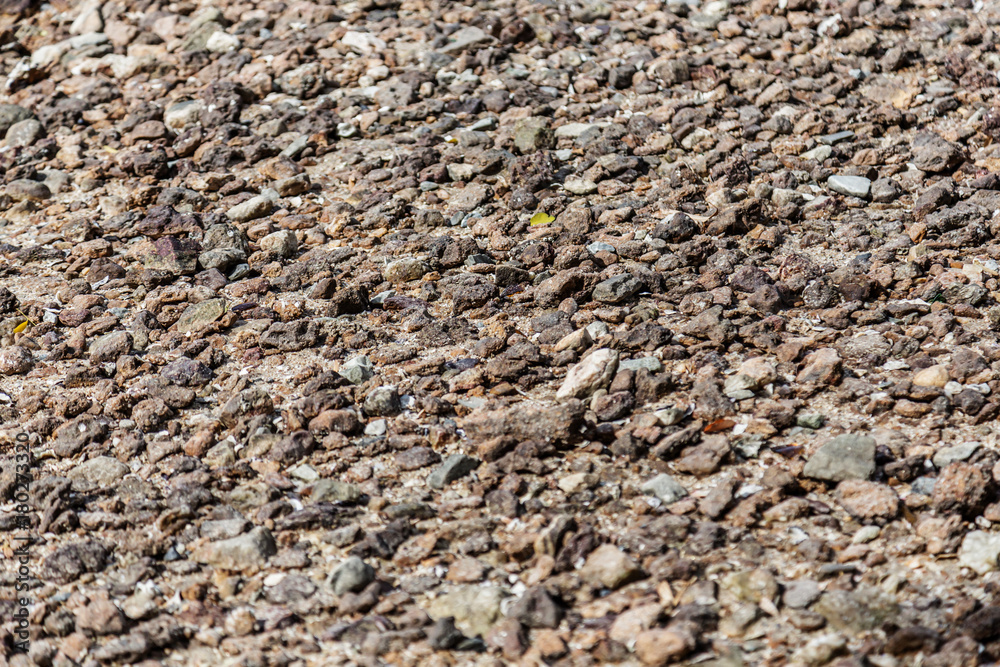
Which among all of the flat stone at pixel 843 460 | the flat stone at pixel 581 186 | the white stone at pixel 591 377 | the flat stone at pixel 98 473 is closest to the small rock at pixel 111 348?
the flat stone at pixel 98 473

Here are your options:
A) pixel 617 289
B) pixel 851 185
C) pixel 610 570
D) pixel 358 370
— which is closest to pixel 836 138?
pixel 851 185

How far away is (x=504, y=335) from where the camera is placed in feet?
12.3

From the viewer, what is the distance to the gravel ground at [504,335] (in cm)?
266

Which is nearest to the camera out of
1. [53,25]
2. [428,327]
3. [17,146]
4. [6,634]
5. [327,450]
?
[6,634]

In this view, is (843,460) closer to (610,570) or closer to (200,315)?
(610,570)

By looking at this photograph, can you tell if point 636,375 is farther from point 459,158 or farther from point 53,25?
point 53,25

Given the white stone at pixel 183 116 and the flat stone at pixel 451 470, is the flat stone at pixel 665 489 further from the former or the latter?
the white stone at pixel 183 116

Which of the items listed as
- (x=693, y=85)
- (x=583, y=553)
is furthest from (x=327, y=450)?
(x=693, y=85)

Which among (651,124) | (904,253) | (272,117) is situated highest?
(272,117)

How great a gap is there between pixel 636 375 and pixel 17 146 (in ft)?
13.4

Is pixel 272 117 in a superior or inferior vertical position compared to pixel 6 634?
superior

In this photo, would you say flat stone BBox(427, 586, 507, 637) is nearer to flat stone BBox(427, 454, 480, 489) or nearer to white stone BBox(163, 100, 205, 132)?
flat stone BBox(427, 454, 480, 489)

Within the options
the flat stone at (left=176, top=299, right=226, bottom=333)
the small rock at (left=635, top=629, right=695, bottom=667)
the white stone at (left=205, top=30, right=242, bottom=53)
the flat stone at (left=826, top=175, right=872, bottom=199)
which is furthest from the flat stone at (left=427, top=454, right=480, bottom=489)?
the white stone at (left=205, top=30, right=242, bottom=53)

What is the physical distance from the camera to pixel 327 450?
3.26 m
